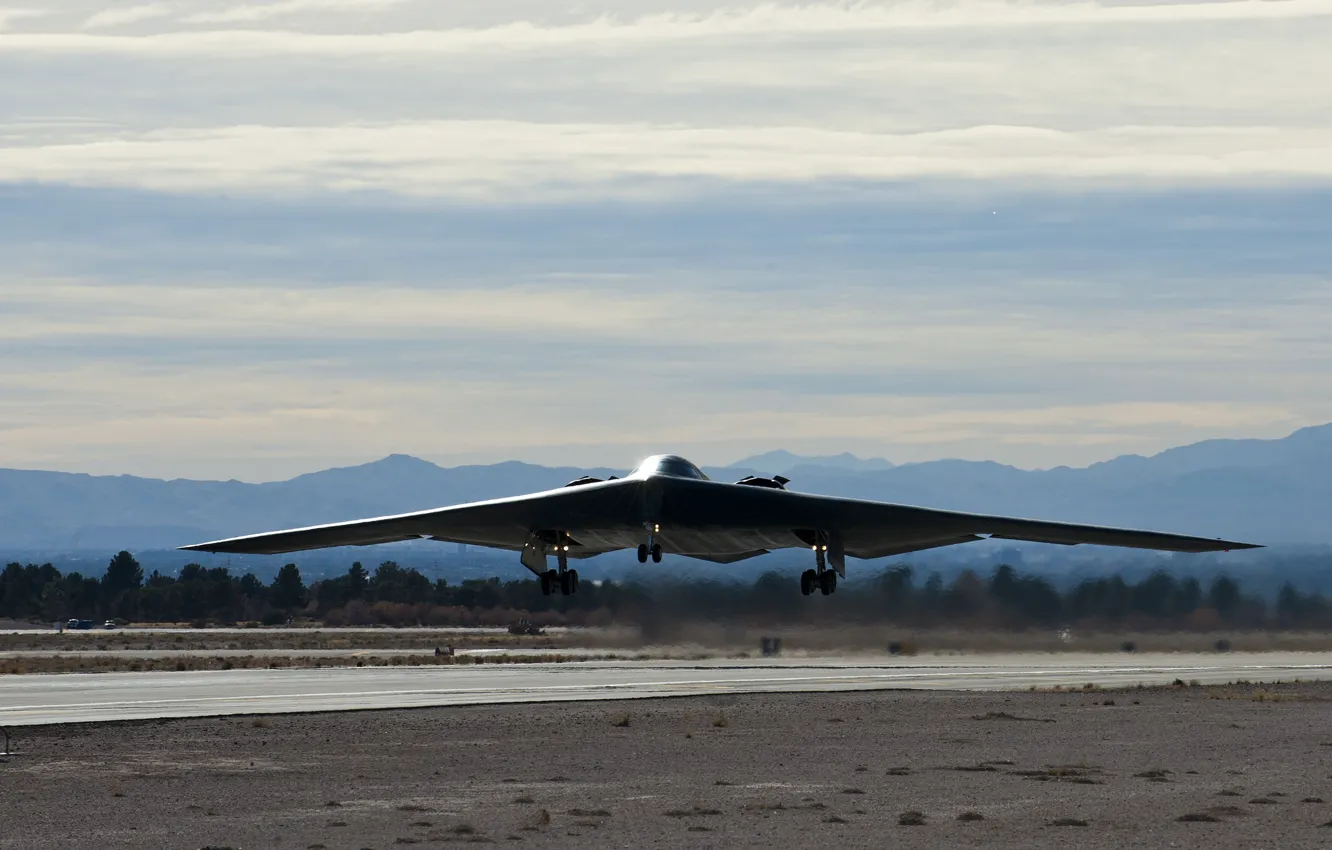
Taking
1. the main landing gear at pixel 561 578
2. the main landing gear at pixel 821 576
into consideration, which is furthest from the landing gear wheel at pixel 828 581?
the main landing gear at pixel 561 578

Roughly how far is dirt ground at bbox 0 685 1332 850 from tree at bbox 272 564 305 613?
11892 cm

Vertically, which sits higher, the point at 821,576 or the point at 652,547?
the point at 652,547

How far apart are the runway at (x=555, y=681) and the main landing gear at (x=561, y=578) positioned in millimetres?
7529

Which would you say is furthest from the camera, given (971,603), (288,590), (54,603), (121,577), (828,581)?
(121,577)

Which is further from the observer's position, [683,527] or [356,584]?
[356,584]

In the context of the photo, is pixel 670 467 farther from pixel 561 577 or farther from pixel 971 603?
pixel 971 603

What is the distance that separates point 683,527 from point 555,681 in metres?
21.0

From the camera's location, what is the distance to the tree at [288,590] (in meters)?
162

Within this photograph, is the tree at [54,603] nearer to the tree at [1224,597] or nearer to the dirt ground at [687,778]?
the tree at [1224,597]

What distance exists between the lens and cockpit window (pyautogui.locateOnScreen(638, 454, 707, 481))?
3997 centimetres

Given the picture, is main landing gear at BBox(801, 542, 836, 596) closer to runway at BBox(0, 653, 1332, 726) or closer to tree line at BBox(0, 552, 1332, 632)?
runway at BBox(0, 653, 1332, 726)

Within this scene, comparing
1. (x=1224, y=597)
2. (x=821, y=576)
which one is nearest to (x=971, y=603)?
(x=1224, y=597)

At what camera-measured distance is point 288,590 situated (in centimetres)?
16462

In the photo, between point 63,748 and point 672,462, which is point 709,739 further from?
point 63,748
